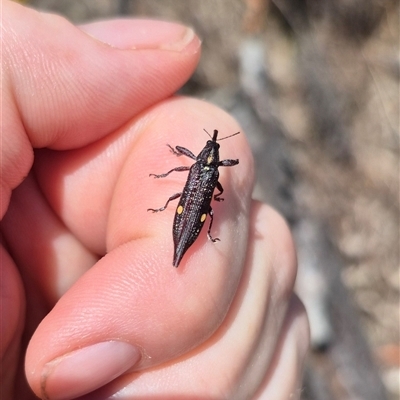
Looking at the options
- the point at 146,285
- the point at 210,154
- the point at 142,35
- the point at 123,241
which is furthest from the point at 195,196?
the point at 142,35

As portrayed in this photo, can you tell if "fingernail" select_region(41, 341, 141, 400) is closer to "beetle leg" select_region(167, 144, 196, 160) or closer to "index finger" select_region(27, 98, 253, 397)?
"index finger" select_region(27, 98, 253, 397)

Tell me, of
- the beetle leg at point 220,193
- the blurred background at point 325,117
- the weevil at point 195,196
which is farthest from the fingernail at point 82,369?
the blurred background at point 325,117

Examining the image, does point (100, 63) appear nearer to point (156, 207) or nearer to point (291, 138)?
point (156, 207)

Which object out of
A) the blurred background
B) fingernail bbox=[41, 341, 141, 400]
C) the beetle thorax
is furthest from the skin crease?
the blurred background

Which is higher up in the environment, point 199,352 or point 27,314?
point 199,352

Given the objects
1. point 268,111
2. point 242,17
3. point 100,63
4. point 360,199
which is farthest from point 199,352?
point 242,17

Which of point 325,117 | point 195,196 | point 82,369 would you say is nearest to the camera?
point 82,369

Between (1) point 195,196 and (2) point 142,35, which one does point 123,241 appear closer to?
(1) point 195,196
